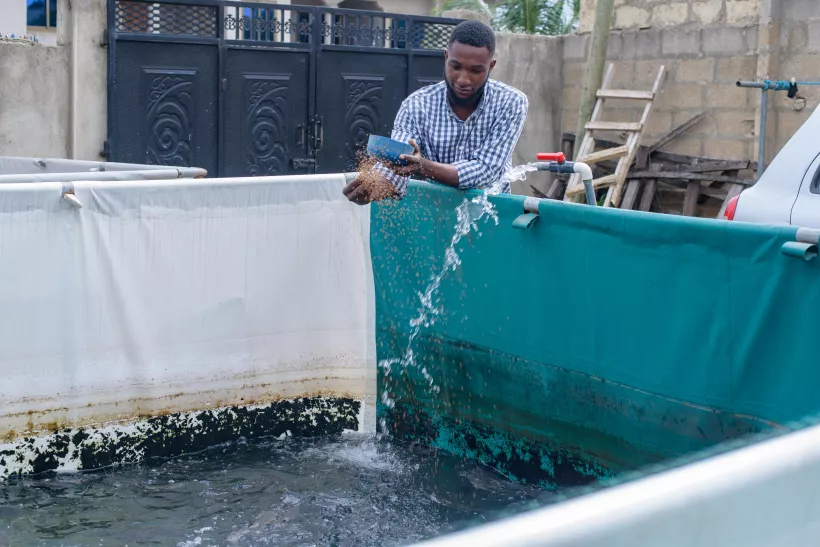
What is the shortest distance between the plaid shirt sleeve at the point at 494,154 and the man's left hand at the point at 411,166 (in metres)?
0.19

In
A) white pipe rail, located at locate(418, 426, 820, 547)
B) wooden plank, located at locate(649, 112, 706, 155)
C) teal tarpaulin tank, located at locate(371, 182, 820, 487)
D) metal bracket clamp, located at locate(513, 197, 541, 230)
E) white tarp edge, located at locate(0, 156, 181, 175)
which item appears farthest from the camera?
wooden plank, located at locate(649, 112, 706, 155)

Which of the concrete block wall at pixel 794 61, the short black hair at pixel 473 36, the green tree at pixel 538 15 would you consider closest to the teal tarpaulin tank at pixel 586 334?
the short black hair at pixel 473 36

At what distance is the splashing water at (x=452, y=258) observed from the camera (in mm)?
4031

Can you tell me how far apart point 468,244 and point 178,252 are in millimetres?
1216

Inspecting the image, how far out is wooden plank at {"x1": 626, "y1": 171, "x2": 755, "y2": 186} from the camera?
9.77 m

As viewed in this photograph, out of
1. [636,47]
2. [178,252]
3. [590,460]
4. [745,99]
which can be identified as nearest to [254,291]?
[178,252]

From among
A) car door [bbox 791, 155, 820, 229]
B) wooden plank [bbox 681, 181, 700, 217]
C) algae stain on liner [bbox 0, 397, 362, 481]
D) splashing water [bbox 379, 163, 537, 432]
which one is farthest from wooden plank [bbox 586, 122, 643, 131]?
algae stain on liner [bbox 0, 397, 362, 481]

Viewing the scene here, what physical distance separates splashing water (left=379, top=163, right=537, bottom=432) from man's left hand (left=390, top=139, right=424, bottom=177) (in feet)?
0.78

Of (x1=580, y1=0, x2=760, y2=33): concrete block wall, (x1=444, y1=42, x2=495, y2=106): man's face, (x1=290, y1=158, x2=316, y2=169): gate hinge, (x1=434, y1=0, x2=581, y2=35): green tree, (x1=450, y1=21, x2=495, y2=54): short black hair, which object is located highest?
(x1=434, y1=0, x2=581, y2=35): green tree

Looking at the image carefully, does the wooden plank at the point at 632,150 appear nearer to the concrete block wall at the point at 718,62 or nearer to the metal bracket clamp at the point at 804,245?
the concrete block wall at the point at 718,62

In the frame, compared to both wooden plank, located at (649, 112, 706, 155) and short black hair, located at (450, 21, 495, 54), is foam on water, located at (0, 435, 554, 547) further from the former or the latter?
wooden plank, located at (649, 112, 706, 155)

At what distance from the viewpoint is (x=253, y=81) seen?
9.12 m

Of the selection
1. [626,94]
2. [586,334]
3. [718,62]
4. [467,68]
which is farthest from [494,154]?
[626,94]

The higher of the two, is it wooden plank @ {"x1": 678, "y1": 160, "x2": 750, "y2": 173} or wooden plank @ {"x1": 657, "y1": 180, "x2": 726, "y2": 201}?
wooden plank @ {"x1": 678, "y1": 160, "x2": 750, "y2": 173}
